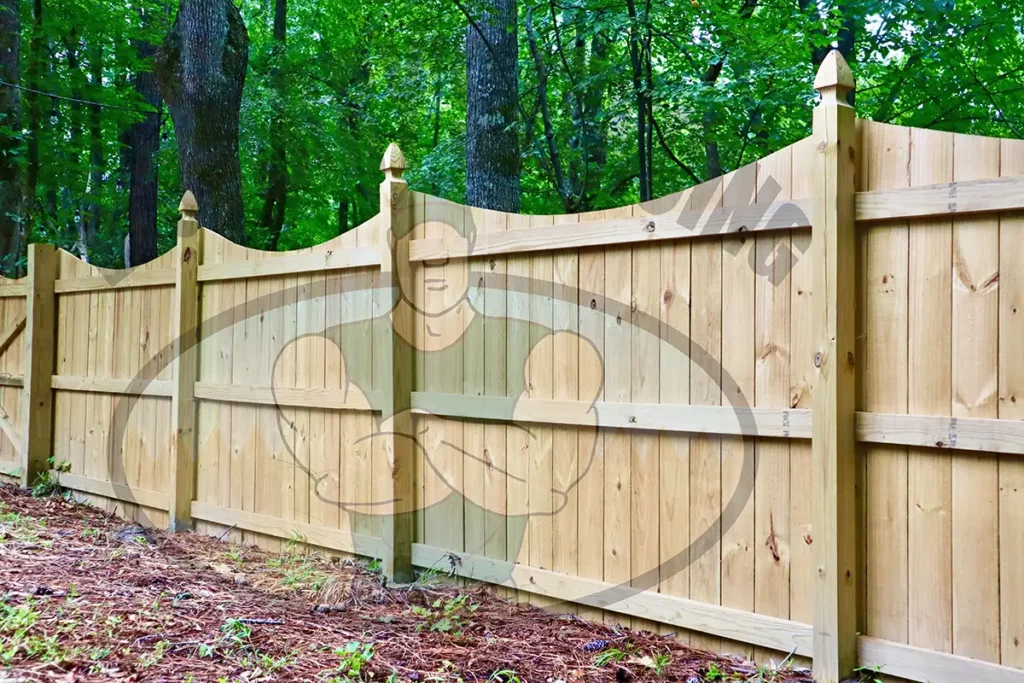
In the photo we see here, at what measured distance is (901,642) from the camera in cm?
256

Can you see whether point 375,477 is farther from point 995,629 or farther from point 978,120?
point 978,120

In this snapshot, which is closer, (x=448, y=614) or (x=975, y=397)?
(x=975, y=397)

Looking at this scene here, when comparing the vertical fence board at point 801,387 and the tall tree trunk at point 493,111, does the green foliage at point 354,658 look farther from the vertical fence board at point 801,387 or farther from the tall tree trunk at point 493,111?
the tall tree trunk at point 493,111

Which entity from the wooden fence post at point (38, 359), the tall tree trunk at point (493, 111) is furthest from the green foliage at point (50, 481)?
the tall tree trunk at point (493, 111)

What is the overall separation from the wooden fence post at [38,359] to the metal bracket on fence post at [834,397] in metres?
5.84

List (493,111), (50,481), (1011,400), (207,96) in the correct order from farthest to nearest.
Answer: (207,96), (493,111), (50,481), (1011,400)

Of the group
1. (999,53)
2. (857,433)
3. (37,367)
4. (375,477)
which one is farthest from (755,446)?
(999,53)

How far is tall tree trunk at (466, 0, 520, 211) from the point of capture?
21.7ft

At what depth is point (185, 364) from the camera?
511 centimetres

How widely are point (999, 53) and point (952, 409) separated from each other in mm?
7680

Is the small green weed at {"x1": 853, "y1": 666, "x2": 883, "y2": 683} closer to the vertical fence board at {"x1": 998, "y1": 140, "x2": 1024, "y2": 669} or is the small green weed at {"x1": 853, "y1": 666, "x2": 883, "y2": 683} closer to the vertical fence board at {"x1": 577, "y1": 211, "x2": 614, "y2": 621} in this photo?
the vertical fence board at {"x1": 998, "y1": 140, "x2": 1024, "y2": 669}

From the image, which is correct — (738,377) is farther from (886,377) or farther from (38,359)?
(38,359)

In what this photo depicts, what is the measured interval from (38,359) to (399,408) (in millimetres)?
3864

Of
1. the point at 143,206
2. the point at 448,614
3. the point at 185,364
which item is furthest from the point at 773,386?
the point at 143,206
